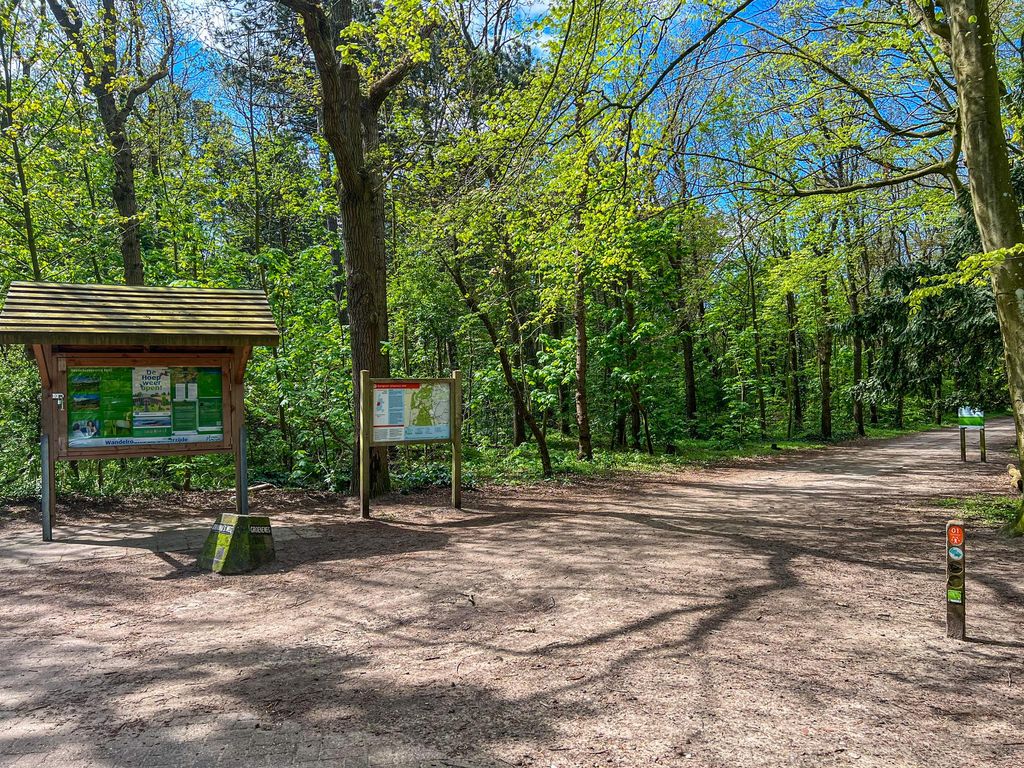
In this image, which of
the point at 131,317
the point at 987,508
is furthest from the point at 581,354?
the point at 131,317

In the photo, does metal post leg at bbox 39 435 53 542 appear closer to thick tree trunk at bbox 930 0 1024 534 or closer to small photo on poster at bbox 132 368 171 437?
small photo on poster at bbox 132 368 171 437

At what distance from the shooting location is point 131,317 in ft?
23.2

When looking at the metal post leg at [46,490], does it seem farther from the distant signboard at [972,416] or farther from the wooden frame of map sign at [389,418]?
the distant signboard at [972,416]

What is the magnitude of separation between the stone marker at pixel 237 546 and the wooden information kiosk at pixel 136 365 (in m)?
1.34

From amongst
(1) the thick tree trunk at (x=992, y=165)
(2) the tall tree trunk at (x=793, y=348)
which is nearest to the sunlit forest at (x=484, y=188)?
(1) the thick tree trunk at (x=992, y=165)

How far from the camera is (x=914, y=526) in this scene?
790 cm

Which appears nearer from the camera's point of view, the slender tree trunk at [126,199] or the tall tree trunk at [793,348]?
the slender tree trunk at [126,199]

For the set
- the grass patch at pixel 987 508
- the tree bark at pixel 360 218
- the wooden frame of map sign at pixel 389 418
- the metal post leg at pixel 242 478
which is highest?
the tree bark at pixel 360 218

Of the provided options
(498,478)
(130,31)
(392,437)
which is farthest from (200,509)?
(130,31)

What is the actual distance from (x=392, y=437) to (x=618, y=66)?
5.68m

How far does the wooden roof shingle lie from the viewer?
21.6 feet

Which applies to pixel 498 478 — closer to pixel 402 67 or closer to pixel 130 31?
pixel 402 67

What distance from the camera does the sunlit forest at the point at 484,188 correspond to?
8281 mm

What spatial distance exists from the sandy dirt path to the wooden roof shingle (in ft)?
7.83
